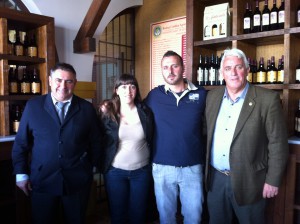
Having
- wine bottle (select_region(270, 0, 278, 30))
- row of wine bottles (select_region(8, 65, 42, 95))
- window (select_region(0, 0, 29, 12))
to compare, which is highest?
window (select_region(0, 0, 29, 12))

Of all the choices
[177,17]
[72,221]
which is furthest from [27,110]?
[177,17]

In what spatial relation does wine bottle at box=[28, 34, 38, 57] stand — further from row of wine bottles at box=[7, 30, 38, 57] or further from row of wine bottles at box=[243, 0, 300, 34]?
row of wine bottles at box=[243, 0, 300, 34]

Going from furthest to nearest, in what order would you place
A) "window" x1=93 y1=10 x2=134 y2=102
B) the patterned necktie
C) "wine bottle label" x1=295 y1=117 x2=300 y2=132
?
"window" x1=93 y1=10 x2=134 y2=102, "wine bottle label" x1=295 y1=117 x2=300 y2=132, the patterned necktie

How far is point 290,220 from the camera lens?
2.21 metres

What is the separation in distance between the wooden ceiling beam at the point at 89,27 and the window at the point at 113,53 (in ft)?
1.91

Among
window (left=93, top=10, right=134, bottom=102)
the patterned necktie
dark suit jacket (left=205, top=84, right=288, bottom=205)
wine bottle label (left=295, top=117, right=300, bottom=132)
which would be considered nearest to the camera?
dark suit jacket (left=205, top=84, right=288, bottom=205)

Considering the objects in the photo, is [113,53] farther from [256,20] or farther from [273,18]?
[273,18]

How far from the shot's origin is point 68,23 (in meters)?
2.98

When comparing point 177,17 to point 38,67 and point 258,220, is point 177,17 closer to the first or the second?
point 38,67

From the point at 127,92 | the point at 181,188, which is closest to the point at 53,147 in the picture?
the point at 127,92

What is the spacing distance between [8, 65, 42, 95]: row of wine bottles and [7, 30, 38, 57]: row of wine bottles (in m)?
0.15

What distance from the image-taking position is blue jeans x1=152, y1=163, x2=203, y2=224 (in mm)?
1988

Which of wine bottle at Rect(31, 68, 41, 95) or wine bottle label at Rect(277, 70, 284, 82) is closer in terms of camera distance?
wine bottle label at Rect(277, 70, 284, 82)

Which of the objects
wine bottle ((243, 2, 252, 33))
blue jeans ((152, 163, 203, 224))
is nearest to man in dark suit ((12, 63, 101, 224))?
blue jeans ((152, 163, 203, 224))
